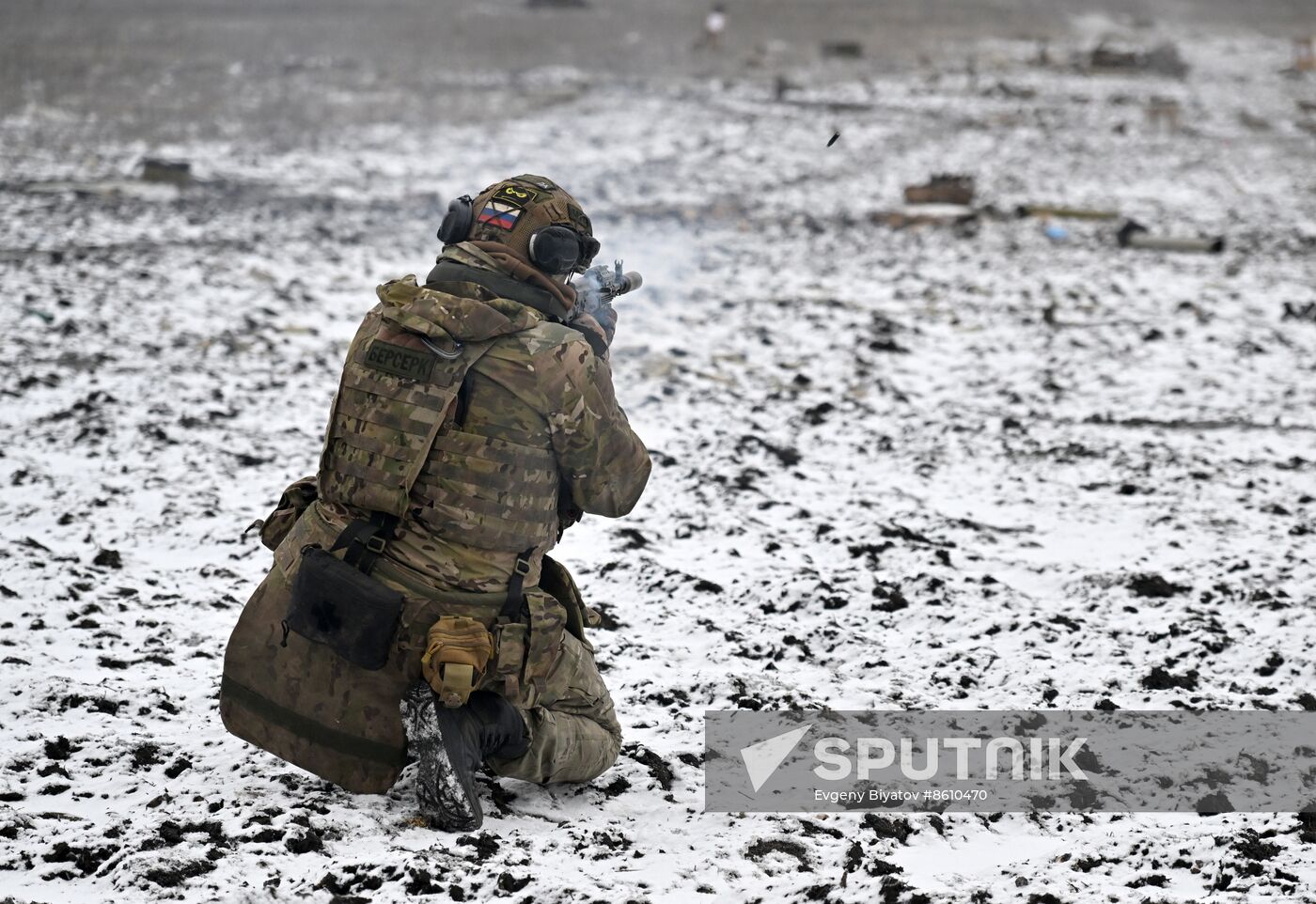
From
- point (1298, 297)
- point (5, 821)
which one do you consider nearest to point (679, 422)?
point (5, 821)

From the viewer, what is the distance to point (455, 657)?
2.71 meters

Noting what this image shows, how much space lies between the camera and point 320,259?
8969 mm

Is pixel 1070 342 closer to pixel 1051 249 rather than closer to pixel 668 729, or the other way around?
pixel 1051 249

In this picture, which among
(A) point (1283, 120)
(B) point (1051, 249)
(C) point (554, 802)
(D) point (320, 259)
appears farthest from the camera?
(A) point (1283, 120)

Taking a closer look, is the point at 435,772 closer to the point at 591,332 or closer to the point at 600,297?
the point at 591,332

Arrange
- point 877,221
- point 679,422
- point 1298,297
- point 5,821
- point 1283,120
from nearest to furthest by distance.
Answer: point 5,821, point 679,422, point 1298,297, point 877,221, point 1283,120

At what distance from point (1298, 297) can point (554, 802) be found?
294 inches

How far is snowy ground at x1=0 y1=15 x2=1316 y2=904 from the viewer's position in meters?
2.78

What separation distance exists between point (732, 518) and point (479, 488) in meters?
2.22

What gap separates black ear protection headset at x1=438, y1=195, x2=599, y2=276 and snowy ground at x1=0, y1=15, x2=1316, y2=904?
4.57 feet

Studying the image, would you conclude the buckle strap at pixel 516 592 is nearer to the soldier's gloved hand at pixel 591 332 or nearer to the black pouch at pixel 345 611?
the black pouch at pixel 345 611

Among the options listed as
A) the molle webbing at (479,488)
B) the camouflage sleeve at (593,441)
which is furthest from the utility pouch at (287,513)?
the camouflage sleeve at (593,441)

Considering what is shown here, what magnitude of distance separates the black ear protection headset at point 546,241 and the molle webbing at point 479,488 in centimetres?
49

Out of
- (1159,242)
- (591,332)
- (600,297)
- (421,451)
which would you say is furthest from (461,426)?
(1159,242)
